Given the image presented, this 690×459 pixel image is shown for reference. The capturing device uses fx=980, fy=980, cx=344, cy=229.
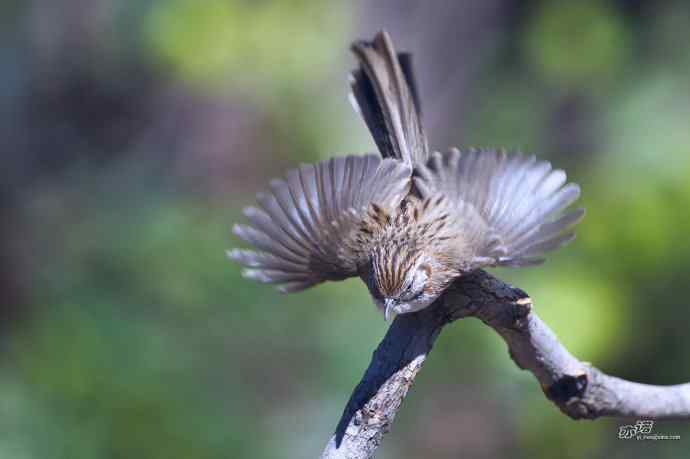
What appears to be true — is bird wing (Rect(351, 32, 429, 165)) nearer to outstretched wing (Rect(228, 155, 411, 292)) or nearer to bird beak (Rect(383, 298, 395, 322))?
outstretched wing (Rect(228, 155, 411, 292))

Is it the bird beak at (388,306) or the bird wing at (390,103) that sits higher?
the bird wing at (390,103)

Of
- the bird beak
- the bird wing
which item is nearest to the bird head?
the bird beak

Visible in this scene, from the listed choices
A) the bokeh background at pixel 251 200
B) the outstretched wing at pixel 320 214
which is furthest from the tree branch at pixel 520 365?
the bokeh background at pixel 251 200

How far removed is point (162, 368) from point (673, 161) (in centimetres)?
311

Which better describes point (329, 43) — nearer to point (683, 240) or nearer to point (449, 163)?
point (683, 240)

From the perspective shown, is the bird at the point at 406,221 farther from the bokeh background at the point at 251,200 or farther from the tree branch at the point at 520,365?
the bokeh background at the point at 251,200

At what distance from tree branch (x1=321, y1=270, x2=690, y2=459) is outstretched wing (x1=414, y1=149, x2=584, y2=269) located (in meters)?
0.18

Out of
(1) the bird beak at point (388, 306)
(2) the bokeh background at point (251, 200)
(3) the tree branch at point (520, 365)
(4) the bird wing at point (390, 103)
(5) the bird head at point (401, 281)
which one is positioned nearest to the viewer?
(3) the tree branch at point (520, 365)

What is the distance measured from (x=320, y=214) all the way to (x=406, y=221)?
25cm

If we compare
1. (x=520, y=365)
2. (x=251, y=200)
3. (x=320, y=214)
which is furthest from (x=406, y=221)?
(x=251, y=200)

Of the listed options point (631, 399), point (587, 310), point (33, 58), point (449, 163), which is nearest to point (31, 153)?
point (33, 58)

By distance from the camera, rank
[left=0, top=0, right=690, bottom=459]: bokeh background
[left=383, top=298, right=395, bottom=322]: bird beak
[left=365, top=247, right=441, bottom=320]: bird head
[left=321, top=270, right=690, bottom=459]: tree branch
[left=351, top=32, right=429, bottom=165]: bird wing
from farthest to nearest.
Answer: [left=0, top=0, right=690, bottom=459]: bokeh background → [left=351, top=32, right=429, bottom=165]: bird wing → [left=383, top=298, right=395, bottom=322]: bird beak → [left=365, top=247, right=441, bottom=320]: bird head → [left=321, top=270, right=690, bottom=459]: tree branch

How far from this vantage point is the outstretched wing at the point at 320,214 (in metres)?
2.75

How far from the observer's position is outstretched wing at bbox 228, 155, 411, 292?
275cm
